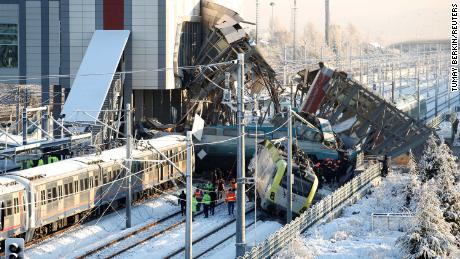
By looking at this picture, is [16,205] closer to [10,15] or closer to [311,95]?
[311,95]

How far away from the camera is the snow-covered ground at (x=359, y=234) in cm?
2951

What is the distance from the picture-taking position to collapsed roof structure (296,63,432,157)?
5528 centimetres

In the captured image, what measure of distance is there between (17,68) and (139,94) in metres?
10.8

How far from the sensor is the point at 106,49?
189 feet

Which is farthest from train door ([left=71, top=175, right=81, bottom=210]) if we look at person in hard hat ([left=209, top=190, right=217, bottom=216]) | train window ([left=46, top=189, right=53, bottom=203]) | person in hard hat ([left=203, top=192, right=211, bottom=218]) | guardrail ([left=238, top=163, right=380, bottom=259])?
guardrail ([left=238, top=163, right=380, bottom=259])

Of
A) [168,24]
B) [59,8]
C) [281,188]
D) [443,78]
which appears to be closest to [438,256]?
[281,188]

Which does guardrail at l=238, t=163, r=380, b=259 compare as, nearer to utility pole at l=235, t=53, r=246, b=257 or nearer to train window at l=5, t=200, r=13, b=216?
utility pole at l=235, t=53, r=246, b=257

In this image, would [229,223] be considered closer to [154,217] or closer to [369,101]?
[154,217]

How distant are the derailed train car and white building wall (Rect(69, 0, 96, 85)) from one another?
51.0 feet

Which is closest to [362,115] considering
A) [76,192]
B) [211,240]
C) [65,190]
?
[211,240]

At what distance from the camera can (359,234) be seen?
3409 centimetres

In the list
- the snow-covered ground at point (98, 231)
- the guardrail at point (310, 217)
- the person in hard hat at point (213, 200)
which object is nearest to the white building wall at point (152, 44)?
the snow-covered ground at point (98, 231)

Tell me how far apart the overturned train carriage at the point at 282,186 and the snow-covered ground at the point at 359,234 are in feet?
5.40

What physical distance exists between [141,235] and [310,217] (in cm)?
651
